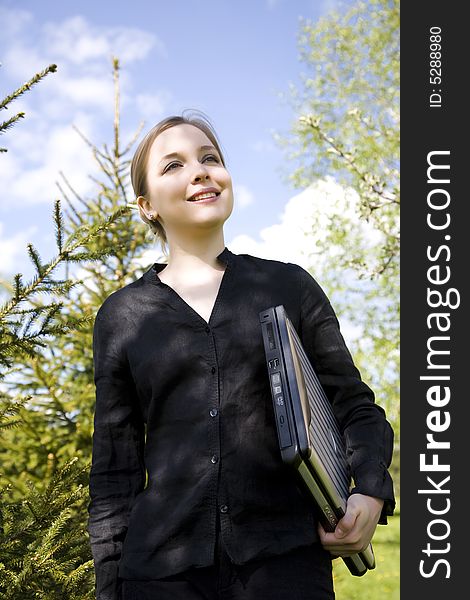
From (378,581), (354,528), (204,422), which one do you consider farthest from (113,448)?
(378,581)

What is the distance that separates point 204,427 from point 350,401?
371mm

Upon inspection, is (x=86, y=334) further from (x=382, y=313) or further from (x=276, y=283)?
(x=382, y=313)

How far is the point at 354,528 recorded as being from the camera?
5.48 feet

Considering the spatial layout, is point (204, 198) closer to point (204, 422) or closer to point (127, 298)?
point (127, 298)

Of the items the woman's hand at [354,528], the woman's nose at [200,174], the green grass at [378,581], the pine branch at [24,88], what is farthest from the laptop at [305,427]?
the green grass at [378,581]

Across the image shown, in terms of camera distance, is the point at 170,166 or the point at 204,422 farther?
the point at 170,166

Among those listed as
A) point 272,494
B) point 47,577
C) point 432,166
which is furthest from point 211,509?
point 432,166

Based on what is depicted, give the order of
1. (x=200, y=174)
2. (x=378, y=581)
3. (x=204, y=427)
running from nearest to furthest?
(x=204, y=427) → (x=200, y=174) → (x=378, y=581)

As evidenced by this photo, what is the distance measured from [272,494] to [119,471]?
440 millimetres

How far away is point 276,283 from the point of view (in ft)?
6.48

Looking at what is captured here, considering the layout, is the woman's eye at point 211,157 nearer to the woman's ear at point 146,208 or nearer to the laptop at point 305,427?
the woman's ear at point 146,208

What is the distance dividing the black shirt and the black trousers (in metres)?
0.03

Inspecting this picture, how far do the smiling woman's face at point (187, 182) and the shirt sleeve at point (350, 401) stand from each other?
0.29 metres

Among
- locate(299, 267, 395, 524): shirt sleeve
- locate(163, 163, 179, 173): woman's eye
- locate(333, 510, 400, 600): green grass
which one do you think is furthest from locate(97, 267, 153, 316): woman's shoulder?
locate(333, 510, 400, 600): green grass
